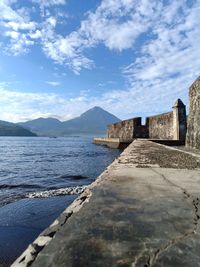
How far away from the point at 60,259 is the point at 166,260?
0.64 m

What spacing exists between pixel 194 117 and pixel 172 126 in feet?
30.4

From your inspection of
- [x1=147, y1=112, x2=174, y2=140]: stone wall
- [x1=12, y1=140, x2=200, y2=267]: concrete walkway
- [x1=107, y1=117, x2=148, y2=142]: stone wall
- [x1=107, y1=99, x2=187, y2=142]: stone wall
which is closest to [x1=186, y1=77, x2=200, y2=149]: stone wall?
[x1=107, y1=99, x2=187, y2=142]: stone wall

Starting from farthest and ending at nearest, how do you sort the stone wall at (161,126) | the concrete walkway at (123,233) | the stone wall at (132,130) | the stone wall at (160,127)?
the stone wall at (132,130), the stone wall at (161,126), the stone wall at (160,127), the concrete walkway at (123,233)

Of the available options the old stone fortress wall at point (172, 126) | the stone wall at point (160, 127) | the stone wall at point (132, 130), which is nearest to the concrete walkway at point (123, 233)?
the old stone fortress wall at point (172, 126)

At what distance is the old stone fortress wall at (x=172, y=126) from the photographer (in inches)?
491

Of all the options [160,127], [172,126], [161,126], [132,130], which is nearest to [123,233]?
[172,126]

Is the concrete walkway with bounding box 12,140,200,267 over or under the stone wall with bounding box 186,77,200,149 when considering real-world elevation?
under

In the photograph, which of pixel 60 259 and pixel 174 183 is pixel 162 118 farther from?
pixel 60 259

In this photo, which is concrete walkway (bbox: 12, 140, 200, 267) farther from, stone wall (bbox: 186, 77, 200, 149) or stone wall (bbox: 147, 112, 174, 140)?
stone wall (bbox: 147, 112, 174, 140)

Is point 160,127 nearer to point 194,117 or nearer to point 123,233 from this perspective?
point 194,117

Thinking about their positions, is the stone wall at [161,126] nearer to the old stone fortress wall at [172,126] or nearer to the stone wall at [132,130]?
the old stone fortress wall at [172,126]

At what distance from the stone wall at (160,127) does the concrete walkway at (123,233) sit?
1763 cm

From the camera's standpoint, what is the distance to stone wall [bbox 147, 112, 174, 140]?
2259 centimetres

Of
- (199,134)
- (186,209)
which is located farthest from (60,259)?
(199,134)
